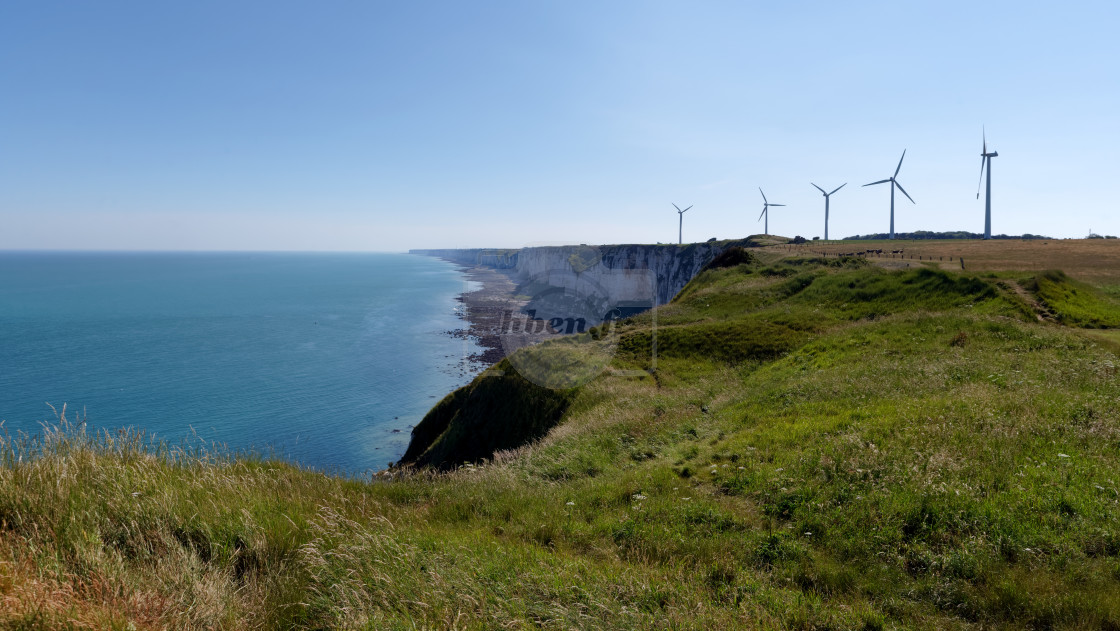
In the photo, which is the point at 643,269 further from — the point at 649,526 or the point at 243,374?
the point at 649,526

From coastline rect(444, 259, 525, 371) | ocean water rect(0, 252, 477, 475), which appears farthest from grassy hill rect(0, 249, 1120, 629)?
coastline rect(444, 259, 525, 371)

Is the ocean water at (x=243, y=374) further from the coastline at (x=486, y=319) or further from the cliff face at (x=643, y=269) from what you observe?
the cliff face at (x=643, y=269)

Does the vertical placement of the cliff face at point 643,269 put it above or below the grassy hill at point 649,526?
above

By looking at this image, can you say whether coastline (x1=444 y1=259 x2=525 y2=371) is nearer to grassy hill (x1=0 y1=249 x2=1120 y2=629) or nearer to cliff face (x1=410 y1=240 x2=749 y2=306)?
cliff face (x1=410 y1=240 x2=749 y2=306)

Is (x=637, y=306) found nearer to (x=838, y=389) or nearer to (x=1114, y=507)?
(x=838, y=389)

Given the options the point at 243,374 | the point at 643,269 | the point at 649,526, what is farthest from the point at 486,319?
the point at 649,526

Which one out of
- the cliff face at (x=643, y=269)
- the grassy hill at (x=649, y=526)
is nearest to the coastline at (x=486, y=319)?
the cliff face at (x=643, y=269)

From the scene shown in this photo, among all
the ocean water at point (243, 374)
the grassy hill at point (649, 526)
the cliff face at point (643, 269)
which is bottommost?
the ocean water at point (243, 374)

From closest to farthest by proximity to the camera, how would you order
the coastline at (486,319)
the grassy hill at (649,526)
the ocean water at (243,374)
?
the grassy hill at (649,526) < the ocean water at (243,374) < the coastline at (486,319)

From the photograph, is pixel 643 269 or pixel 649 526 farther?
pixel 643 269
